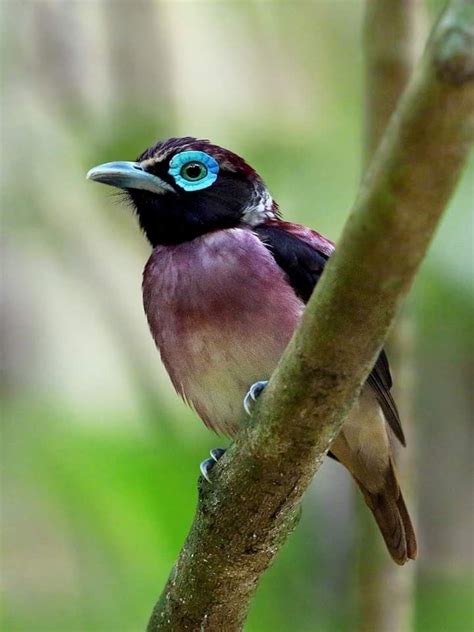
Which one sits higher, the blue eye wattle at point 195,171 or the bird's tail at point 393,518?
the blue eye wattle at point 195,171

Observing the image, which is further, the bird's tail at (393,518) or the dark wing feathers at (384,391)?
the bird's tail at (393,518)

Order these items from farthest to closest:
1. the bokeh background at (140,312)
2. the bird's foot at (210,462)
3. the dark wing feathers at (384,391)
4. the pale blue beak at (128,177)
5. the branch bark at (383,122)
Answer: the bokeh background at (140,312) → the branch bark at (383,122) → the pale blue beak at (128,177) → the dark wing feathers at (384,391) → the bird's foot at (210,462)

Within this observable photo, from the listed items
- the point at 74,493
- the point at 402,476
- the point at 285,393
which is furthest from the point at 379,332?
the point at 74,493

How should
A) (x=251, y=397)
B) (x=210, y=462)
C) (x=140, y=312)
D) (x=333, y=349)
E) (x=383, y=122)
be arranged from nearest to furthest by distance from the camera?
(x=333, y=349)
(x=251, y=397)
(x=210, y=462)
(x=383, y=122)
(x=140, y=312)

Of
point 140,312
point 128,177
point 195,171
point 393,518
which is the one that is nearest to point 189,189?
point 195,171

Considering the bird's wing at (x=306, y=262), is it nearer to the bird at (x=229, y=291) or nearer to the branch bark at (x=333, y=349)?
the bird at (x=229, y=291)

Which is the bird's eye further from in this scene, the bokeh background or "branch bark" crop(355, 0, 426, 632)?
the bokeh background

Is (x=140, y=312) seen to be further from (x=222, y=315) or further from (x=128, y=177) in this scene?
(x=222, y=315)

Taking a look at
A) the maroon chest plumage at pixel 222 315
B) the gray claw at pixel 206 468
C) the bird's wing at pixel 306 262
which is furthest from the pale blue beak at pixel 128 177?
the gray claw at pixel 206 468

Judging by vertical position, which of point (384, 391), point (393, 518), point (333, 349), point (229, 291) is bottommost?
point (393, 518)

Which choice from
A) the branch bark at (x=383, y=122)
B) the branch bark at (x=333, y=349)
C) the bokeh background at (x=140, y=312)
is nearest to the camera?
the branch bark at (x=333, y=349)
